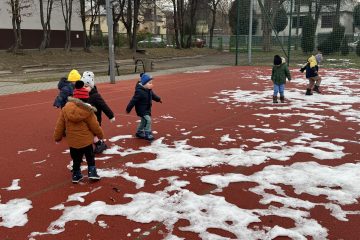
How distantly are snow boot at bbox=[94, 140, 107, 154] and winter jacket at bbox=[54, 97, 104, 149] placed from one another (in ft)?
4.94

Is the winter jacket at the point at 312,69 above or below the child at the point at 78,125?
above

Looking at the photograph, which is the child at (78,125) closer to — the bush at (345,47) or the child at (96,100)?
the child at (96,100)

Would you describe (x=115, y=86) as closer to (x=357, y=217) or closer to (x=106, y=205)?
(x=106, y=205)

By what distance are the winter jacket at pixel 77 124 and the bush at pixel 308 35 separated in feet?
107

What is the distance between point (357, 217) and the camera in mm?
4184

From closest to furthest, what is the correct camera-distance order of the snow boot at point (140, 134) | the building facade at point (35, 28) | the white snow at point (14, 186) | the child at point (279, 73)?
the white snow at point (14, 186) < the snow boot at point (140, 134) < the child at point (279, 73) < the building facade at point (35, 28)

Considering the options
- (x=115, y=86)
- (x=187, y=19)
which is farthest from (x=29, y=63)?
(x=187, y=19)

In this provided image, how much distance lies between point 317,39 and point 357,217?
119ft

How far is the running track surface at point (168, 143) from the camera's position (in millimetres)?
4045

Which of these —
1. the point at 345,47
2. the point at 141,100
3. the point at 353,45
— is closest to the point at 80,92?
the point at 141,100

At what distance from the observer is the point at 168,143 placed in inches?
282

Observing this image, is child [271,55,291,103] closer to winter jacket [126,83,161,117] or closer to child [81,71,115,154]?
winter jacket [126,83,161,117]

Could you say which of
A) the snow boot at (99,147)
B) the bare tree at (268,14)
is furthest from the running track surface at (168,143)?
the bare tree at (268,14)

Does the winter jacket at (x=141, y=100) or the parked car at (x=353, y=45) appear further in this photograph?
the parked car at (x=353, y=45)
